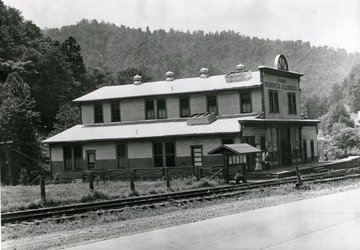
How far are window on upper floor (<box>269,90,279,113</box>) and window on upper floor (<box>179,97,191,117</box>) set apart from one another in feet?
20.5

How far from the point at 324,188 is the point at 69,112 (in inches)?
1451

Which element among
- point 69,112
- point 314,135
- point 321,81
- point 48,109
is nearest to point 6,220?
point 314,135

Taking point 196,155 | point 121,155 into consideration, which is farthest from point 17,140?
point 196,155

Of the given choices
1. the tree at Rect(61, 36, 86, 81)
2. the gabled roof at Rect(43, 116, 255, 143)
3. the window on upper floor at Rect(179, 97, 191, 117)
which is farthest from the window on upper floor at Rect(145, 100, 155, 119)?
the tree at Rect(61, 36, 86, 81)

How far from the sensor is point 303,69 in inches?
4744

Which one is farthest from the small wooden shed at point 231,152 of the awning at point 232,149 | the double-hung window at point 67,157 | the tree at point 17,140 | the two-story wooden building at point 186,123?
the tree at point 17,140

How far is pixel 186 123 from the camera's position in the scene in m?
38.8

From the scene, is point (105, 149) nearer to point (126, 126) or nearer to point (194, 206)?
point (126, 126)

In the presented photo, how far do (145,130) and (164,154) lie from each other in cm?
266

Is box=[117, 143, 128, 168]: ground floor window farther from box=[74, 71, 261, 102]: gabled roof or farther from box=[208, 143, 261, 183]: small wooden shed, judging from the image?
box=[208, 143, 261, 183]: small wooden shed

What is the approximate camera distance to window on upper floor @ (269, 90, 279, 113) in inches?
1554

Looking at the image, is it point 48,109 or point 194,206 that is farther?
point 48,109

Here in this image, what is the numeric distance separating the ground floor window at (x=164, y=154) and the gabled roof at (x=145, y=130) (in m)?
0.92

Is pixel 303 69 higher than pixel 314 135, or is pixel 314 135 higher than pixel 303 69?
pixel 303 69
